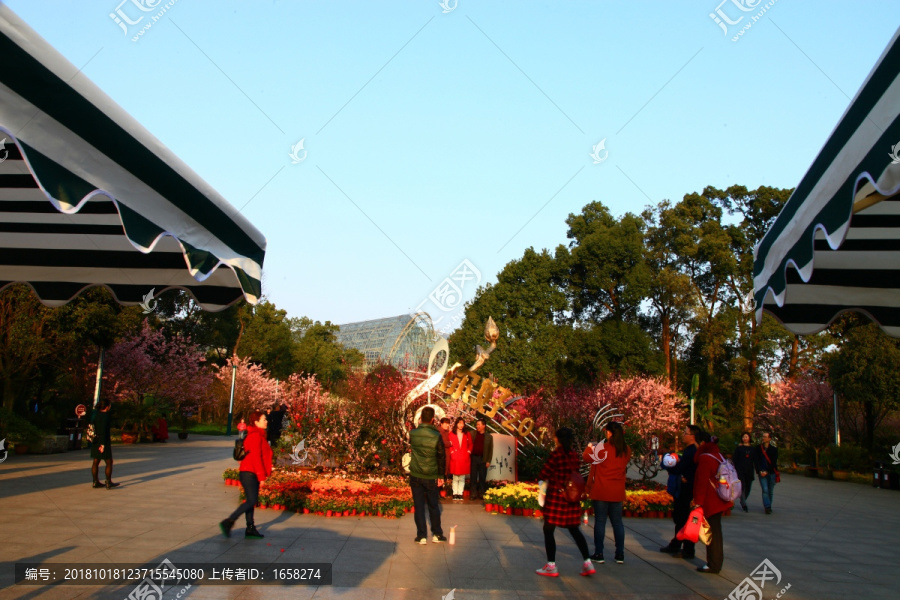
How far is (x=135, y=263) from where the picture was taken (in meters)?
6.56

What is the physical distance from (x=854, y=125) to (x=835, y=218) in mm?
527

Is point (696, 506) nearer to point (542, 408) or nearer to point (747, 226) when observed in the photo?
point (542, 408)

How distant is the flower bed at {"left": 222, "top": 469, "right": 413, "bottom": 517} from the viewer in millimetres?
11562

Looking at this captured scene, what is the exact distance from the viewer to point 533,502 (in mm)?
12852

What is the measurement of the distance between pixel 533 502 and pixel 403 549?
472 cm

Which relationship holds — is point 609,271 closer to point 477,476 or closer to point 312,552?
point 477,476

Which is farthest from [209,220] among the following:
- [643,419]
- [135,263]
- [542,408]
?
[643,419]

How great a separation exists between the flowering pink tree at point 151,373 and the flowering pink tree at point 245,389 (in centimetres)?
400

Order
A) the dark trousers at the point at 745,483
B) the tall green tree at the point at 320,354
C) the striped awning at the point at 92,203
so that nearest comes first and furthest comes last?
the striped awning at the point at 92,203 → the dark trousers at the point at 745,483 → the tall green tree at the point at 320,354

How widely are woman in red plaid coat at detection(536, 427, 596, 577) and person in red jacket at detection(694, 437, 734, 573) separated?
4.78ft

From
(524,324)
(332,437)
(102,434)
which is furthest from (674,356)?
(102,434)

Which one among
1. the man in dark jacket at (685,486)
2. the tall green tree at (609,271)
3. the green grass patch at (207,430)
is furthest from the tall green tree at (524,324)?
the man in dark jacket at (685,486)

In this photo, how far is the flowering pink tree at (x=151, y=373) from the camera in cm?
2952

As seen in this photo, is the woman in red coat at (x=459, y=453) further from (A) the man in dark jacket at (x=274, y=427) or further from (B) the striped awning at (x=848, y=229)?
(B) the striped awning at (x=848, y=229)
